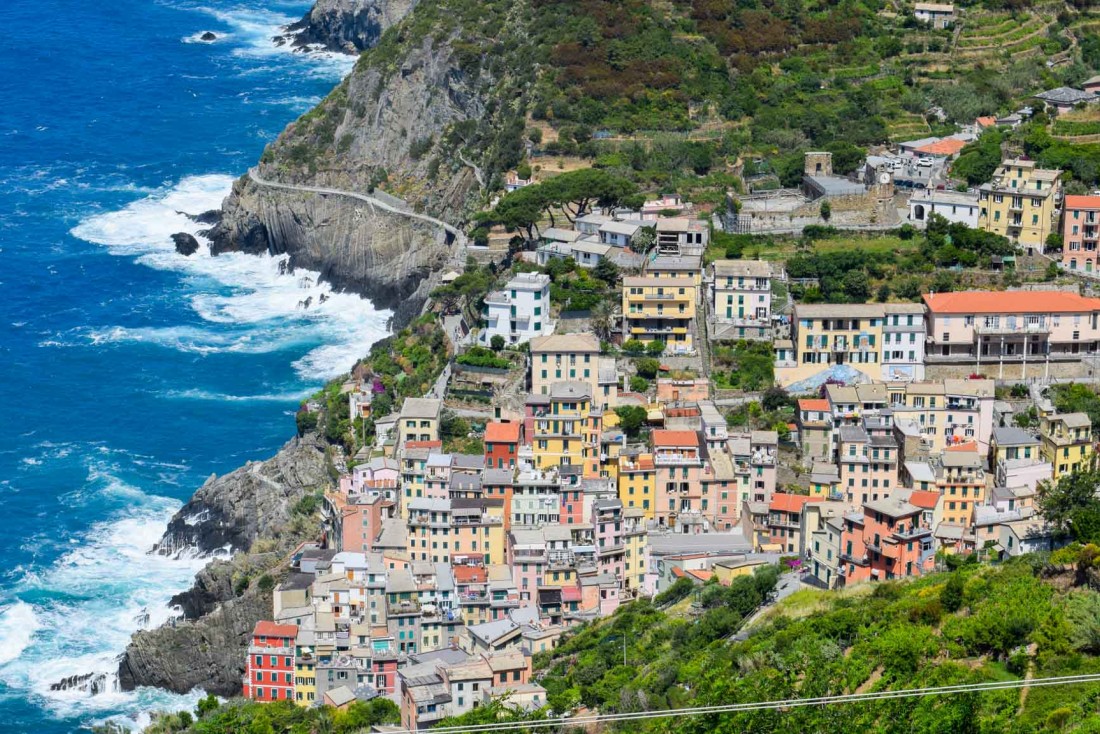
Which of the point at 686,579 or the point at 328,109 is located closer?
the point at 686,579

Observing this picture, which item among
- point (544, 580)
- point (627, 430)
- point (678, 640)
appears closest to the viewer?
point (678, 640)

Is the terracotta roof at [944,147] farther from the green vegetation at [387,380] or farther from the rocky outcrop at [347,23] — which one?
the rocky outcrop at [347,23]

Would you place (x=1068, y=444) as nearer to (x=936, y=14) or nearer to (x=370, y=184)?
(x=936, y=14)

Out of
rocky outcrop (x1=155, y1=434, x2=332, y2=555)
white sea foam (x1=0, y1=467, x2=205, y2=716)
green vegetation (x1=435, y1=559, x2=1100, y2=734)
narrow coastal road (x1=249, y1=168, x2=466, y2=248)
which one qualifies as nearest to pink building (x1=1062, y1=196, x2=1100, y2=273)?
green vegetation (x1=435, y1=559, x2=1100, y2=734)

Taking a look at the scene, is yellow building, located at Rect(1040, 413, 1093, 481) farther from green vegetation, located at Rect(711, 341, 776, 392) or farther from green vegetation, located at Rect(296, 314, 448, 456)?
green vegetation, located at Rect(296, 314, 448, 456)

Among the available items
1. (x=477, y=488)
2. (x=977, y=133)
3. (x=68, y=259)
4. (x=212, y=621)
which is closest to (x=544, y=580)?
(x=477, y=488)

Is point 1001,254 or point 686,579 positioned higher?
point 1001,254

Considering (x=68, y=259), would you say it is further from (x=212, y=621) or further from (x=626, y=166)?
(x=212, y=621)
